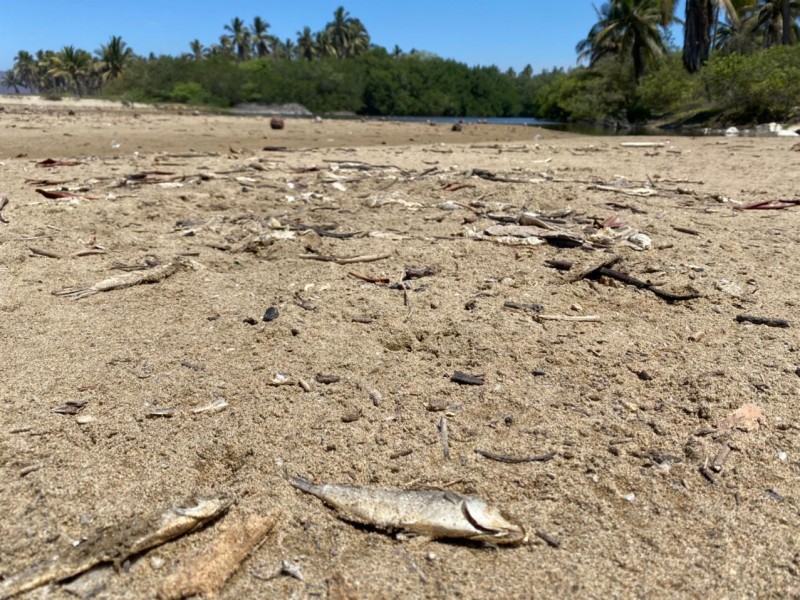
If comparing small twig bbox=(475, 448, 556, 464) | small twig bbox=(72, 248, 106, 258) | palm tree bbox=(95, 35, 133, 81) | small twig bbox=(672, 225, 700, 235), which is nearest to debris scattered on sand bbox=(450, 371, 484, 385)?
small twig bbox=(475, 448, 556, 464)

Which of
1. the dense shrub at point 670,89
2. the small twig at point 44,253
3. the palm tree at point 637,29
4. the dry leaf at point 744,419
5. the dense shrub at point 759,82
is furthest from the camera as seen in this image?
the palm tree at point 637,29

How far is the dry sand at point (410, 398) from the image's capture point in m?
1.62

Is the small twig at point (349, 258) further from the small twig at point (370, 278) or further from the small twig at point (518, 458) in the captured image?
the small twig at point (518, 458)

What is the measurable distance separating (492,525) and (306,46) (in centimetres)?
9354

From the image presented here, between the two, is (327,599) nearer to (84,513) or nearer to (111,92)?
(84,513)

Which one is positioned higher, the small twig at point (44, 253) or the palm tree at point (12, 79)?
the palm tree at point (12, 79)

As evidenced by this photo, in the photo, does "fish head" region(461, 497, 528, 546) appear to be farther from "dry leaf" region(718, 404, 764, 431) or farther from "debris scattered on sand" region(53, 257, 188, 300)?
"debris scattered on sand" region(53, 257, 188, 300)

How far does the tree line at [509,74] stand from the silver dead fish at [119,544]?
26.1 m

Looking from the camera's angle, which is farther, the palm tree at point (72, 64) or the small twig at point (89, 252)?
the palm tree at point (72, 64)

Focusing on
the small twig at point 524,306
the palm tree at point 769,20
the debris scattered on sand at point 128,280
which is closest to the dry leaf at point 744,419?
the small twig at point 524,306

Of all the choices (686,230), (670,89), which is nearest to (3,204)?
(686,230)

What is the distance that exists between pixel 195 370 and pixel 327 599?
4.44ft

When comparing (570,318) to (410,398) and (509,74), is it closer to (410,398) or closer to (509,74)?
(410,398)

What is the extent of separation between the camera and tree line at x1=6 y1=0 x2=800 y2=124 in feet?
83.1
